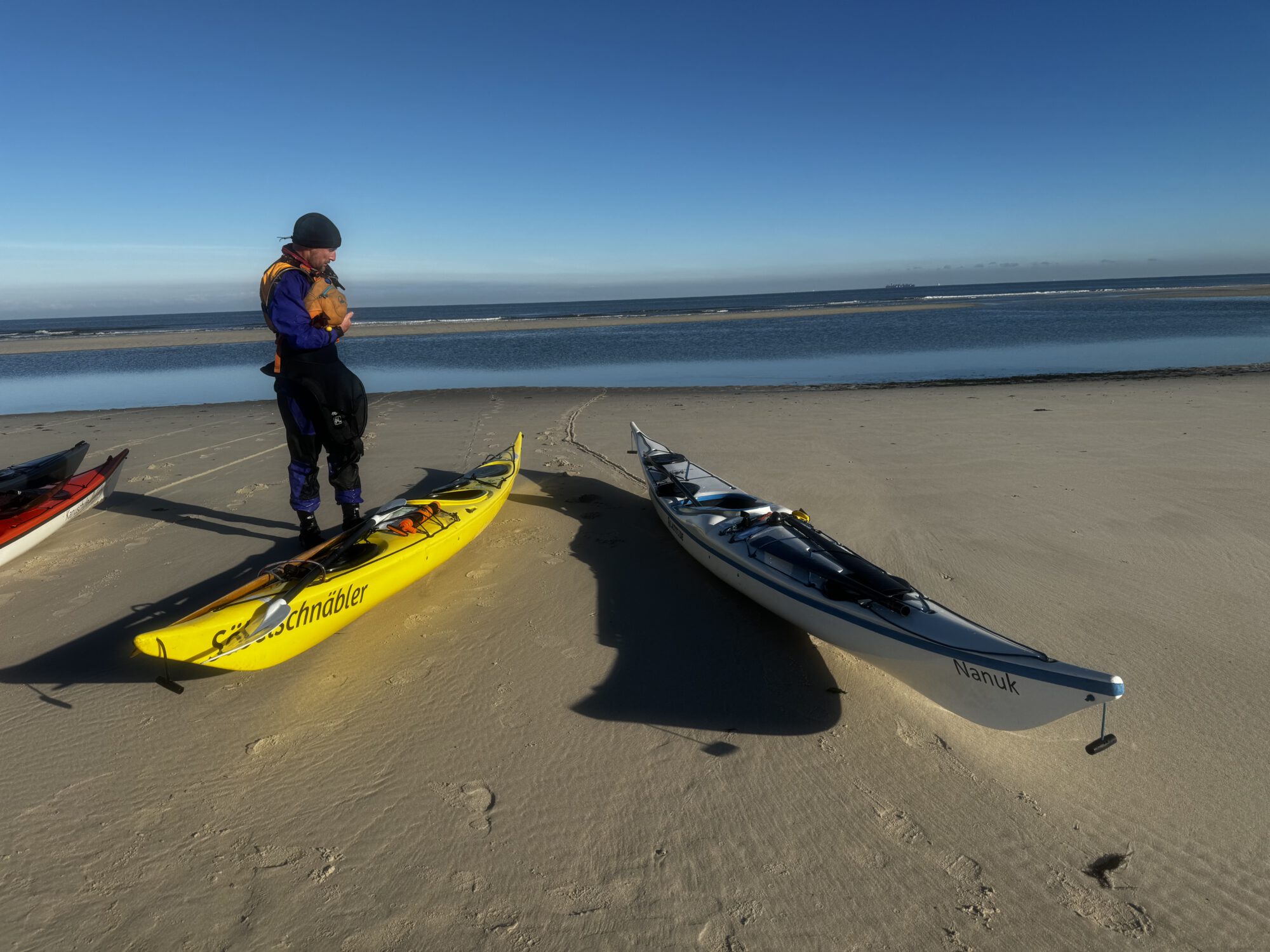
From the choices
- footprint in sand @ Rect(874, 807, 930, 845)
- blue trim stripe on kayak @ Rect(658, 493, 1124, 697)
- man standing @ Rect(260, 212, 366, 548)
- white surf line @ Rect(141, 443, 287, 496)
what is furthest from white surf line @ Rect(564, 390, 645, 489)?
footprint in sand @ Rect(874, 807, 930, 845)

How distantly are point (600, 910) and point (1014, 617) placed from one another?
12.0ft

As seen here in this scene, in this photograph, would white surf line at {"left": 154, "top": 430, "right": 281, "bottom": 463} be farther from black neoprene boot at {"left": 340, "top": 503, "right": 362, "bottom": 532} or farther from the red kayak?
black neoprene boot at {"left": 340, "top": 503, "right": 362, "bottom": 532}

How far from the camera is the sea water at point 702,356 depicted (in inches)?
757

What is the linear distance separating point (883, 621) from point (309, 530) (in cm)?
469

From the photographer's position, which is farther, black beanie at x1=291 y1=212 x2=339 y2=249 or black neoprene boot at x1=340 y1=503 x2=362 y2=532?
black neoprene boot at x1=340 y1=503 x2=362 y2=532

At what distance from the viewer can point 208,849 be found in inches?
114

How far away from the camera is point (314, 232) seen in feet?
16.9

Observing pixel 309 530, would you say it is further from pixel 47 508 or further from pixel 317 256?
pixel 47 508

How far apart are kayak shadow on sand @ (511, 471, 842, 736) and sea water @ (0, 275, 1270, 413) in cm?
1328

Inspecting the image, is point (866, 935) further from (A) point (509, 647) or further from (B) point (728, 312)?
(B) point (728, 312)

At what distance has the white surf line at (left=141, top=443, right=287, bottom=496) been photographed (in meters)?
8.30

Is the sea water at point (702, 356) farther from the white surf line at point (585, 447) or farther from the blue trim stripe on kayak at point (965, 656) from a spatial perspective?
the blue trim stripe on kayak at point (965, 656)

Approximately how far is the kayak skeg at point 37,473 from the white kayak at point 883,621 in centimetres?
→ 644

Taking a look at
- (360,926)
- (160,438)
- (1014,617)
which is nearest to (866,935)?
(360,926)
